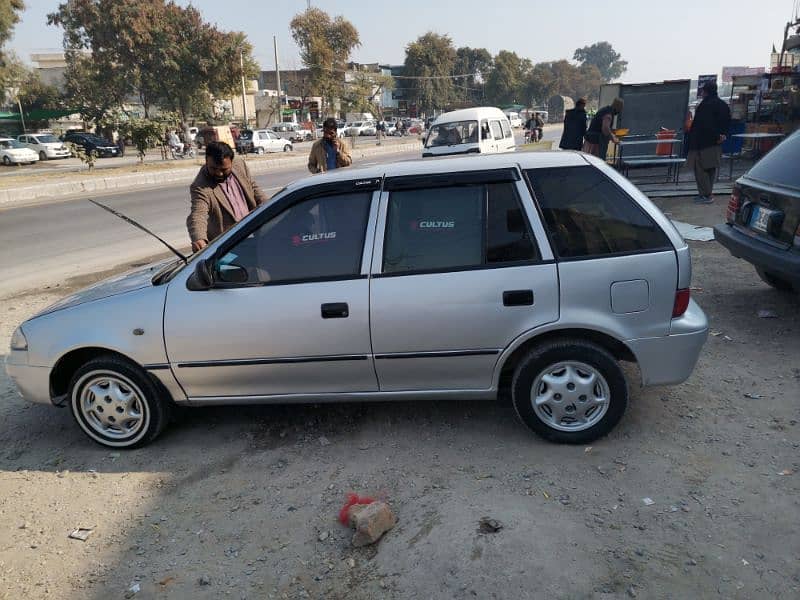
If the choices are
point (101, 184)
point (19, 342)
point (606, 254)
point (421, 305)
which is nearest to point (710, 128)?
point (606, 254)

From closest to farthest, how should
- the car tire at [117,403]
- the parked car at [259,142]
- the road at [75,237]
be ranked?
the car tire at [117,403] → the road at [75,237] → the parked car at [259,142]

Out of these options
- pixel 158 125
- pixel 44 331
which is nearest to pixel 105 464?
pixel 44 331

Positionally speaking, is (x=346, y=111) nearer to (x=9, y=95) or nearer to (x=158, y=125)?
(x=9, y=95)

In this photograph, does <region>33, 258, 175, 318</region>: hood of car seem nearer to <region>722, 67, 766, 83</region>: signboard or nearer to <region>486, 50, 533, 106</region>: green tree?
<region>722, 67, 766, 83</region>: signboard

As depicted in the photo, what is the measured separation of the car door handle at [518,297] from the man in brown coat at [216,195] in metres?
2.51

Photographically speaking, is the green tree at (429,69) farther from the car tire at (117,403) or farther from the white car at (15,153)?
the car tire at (117,403)

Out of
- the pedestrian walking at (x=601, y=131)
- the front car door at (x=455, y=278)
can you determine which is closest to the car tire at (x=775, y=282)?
the front car door at (x=455, y=278)

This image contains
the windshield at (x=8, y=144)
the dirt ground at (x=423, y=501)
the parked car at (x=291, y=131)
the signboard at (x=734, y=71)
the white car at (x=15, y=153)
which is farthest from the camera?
the signboard at (x=734, y=71)

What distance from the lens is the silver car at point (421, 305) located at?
330cm

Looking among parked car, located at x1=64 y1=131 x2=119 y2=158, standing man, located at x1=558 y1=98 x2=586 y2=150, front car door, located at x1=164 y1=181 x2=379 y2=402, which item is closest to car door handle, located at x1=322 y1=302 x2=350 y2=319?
front car door, located at x1=164 y1=181 x2=379 y2=402

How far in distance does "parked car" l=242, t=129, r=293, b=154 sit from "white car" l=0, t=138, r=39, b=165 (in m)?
11.3

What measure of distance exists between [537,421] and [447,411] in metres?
0.72

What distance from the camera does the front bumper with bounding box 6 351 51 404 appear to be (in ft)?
12.0

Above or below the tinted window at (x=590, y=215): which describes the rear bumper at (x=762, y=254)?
below
